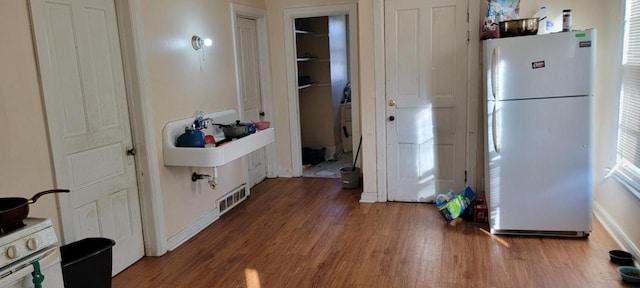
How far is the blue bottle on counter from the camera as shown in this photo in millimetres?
3494

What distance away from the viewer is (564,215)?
3.39m

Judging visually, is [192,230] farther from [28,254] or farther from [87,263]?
[28,254]

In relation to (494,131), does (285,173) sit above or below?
below

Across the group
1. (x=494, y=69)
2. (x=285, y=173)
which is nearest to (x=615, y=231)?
(x=494, y=69)

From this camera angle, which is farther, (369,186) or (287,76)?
(287,76)

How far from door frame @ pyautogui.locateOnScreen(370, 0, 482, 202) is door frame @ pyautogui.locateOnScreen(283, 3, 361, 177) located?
2.89ft

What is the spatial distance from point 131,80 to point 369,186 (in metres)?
2.47

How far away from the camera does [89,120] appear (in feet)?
9.50

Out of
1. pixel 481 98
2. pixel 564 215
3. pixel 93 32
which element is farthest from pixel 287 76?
pixel 564 215

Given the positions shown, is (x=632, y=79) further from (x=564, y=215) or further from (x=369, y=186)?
(x=369, y=186)

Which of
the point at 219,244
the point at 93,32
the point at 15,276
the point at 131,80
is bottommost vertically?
the point at 219,244

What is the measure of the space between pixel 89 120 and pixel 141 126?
1.33ft

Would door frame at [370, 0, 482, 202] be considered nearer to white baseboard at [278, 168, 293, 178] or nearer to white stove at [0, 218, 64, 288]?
white baseboard at [278, 168, 293, 178]

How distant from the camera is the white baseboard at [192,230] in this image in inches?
140
